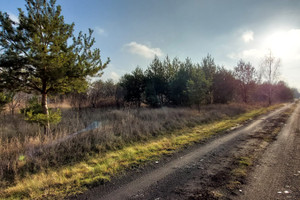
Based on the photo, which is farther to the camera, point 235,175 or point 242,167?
point 242,167

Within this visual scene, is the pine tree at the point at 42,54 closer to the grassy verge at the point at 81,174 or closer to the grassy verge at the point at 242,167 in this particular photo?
the grassy verge at the point at 81,174

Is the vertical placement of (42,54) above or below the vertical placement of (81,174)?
above

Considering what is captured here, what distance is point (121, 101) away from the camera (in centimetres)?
1989

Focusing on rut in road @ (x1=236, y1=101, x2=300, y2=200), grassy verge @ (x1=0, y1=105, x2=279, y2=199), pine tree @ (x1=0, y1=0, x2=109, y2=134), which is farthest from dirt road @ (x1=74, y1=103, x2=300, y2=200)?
pine tree @ (x1=0, y1=0, x2=109, y2=134)

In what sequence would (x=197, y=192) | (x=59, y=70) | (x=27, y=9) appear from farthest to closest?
(x=59, y=70)
(x=27, y=9)
(x=197, y=192)

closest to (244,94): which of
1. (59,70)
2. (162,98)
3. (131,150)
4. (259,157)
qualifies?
(162,98)

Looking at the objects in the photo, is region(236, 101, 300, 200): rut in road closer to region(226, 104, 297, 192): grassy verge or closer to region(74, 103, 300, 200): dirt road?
region(74, 103, 300, 200): dirt road

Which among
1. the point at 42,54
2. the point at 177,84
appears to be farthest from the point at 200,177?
the point at 177,84

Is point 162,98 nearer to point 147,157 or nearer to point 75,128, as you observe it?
point 75,128

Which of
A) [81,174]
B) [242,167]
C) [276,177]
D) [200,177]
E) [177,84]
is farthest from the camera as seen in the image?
[177,84]

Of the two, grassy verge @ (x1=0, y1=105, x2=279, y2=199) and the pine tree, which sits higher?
the pine tree

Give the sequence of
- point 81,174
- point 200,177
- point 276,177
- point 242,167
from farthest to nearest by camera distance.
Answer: point 242,167, point 81,174, point 200,177, point 276,177

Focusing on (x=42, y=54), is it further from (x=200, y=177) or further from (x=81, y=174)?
(x=200, y=177)

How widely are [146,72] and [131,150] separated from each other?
15454mm
